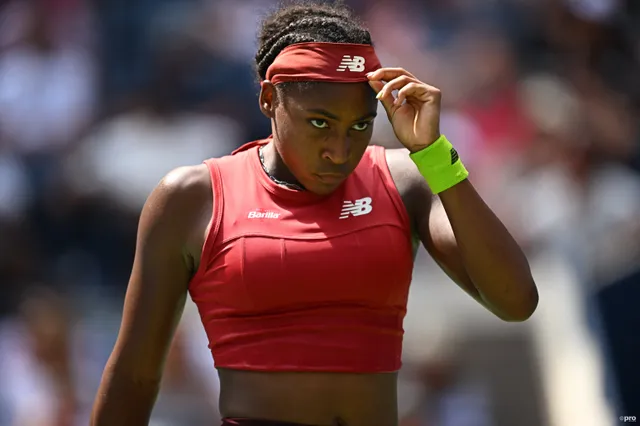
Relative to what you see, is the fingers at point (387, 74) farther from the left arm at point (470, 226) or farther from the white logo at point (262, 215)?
the white logo at point (262, 215)

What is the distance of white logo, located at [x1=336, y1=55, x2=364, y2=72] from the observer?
231 centimetres

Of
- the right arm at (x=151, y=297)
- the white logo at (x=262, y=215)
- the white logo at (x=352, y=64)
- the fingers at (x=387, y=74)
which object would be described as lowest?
the right arm at (x=151, y=297)

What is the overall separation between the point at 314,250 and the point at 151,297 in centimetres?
46

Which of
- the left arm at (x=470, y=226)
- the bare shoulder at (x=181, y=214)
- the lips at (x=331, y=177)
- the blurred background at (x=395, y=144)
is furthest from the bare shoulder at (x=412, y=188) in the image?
the blurred background at (x=395, y=144)

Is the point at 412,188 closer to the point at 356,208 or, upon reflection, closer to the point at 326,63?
the point at 356,208

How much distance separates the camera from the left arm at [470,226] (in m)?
2.21

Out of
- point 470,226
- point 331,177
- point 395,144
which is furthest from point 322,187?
point 395,144

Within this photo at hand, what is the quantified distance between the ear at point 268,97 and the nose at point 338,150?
9.6 inches

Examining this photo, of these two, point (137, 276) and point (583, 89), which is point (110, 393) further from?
point (583, 89)

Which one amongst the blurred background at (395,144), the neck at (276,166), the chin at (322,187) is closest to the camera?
the chin at (322,187)

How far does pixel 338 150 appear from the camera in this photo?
2.25 metres

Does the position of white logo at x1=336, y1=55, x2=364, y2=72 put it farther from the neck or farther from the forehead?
the neck

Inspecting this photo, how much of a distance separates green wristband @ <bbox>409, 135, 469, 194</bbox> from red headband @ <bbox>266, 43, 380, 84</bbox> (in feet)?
0.82

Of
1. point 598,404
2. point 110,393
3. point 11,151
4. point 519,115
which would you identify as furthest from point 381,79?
point 11,151
